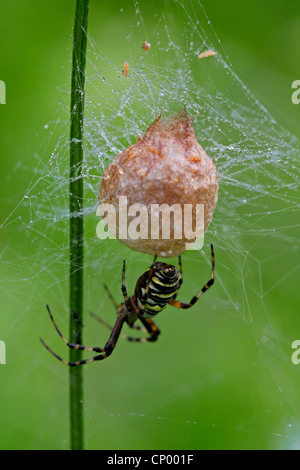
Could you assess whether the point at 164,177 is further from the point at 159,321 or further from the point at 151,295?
the point at 159,321

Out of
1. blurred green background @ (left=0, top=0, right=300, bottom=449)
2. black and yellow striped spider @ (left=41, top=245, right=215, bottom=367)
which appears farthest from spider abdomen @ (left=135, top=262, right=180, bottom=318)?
blurred green background @ (left=0, top=0, right=300, bottom=449)

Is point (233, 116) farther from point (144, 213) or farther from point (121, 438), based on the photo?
point (121, 438)

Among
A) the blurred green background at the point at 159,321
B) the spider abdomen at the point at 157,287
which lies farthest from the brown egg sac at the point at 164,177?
the blurred green background at the point at 159,321

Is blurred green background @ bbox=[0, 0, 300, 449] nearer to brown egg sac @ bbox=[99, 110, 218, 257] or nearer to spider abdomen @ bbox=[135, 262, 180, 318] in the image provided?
spider abdomen @ bbox=[135, 262, 180, 318]

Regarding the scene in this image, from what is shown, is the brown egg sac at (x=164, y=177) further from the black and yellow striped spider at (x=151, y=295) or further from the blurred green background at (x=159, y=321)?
the blurred green background at (x=159, y=321)

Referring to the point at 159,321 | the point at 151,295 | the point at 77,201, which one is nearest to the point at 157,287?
the point at 151,295
